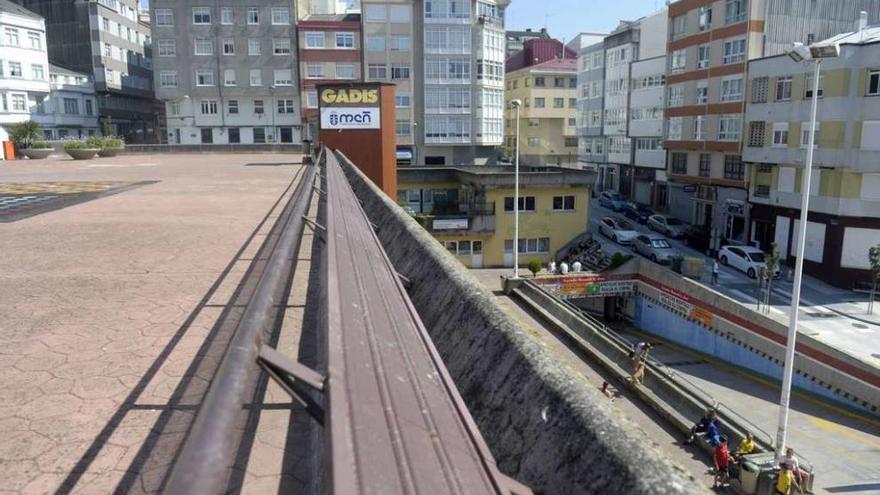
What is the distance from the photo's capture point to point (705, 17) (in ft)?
155

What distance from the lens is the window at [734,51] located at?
43812 mm

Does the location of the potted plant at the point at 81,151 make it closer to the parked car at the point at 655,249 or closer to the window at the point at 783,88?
the parked car at the point at 655,249

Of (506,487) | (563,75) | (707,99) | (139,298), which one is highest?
(563,75)

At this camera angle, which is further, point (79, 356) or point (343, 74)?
point (343, 74)

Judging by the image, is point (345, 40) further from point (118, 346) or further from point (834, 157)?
point (118, 346)

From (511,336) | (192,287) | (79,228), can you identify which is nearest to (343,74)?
(79,228)

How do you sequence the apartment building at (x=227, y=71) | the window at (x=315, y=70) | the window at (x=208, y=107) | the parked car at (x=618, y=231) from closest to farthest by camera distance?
the parked car at (x=618, y=231) < the apartment building at (x=227, y=71) < the window at (x=315, y=70) < the window at (x=208, y=107)

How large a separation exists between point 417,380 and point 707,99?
166 feet

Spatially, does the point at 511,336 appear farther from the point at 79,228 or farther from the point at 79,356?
the point at 79,228

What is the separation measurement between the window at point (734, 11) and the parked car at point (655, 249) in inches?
651

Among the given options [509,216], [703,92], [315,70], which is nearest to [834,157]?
[703,92]

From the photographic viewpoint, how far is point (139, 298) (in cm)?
612

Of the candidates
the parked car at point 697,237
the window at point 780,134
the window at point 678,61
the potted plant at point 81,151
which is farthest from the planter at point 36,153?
the window at point 780,134

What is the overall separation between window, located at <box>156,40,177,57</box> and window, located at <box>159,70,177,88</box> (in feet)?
5.17
